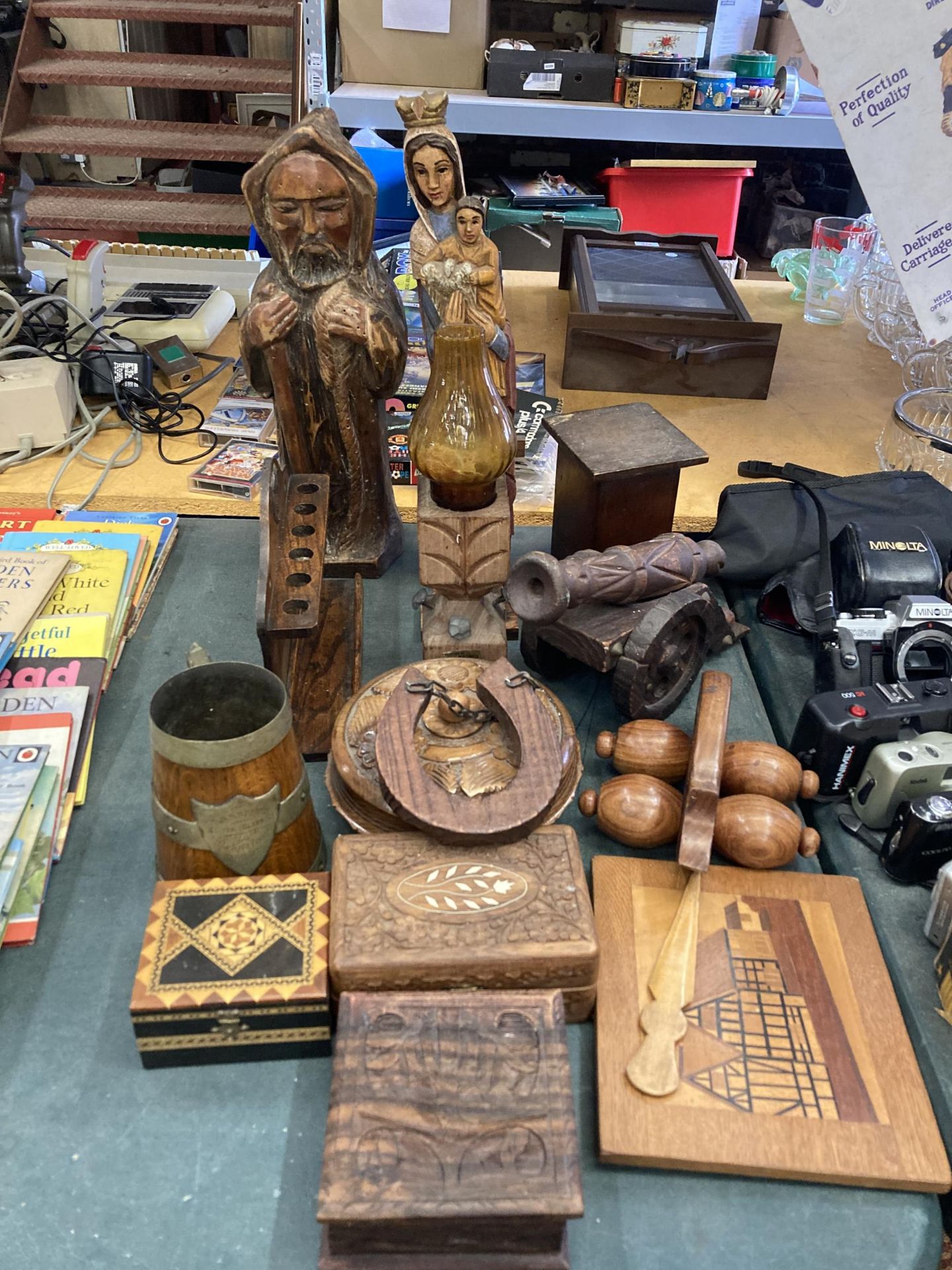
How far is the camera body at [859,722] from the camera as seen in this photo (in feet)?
3.53

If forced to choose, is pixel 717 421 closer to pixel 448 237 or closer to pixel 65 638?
pixel 448 237

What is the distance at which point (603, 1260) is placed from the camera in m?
0.76

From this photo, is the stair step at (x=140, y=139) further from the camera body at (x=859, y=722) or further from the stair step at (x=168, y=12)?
the camera body at (x=859, y=722)

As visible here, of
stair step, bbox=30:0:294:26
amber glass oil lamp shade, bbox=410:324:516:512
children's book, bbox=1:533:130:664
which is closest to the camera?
amber glass oil lamp shade, bbox=410:324:516:512

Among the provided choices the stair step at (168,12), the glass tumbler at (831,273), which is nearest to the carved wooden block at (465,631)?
the glass tumbler at (831,273)

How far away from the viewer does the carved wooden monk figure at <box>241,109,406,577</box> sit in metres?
1.18

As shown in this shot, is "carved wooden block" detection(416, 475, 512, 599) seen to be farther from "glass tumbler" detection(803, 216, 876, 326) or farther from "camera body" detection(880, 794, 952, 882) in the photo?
"glass tumbler" detection(803, 216, 876, 326)

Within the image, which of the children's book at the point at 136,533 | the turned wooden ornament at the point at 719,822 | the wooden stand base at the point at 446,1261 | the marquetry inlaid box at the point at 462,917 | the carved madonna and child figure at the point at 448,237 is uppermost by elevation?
the carved madonna and child figure at the point at 448,237

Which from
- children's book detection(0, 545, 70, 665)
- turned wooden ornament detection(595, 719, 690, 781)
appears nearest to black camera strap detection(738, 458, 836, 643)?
turned wooden ornament detection(595, 719, 690, 781)

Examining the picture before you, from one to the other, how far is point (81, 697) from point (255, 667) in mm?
349

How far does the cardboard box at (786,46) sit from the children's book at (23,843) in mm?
3277

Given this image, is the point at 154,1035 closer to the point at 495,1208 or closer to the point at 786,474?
the point at 495,1208

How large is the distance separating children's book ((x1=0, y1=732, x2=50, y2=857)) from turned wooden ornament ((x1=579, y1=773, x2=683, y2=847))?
61cm

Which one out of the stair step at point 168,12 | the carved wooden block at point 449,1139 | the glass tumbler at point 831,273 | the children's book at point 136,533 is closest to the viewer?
the carved wooden block at point 449,1139
